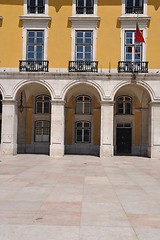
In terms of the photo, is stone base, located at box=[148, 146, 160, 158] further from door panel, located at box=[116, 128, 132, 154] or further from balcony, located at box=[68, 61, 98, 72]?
balcony, located at box=[68, 61, 98, 72]

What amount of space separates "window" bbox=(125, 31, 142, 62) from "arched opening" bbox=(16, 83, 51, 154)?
8.52 metres

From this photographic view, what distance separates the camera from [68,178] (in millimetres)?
12516

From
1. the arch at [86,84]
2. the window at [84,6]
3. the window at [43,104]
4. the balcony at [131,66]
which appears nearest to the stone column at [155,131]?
the balcony at [131,66]

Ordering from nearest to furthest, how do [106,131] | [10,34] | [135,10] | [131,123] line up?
[106,131], [135,10], [10,34], [131,123]

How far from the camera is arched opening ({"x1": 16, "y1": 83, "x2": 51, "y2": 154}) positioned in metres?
29.2

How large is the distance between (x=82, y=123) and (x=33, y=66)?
25.0 ft

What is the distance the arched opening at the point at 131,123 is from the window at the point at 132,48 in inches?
140

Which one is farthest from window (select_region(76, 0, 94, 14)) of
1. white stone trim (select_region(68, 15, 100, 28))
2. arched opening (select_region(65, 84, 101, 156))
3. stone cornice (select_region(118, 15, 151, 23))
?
arched opening (select_region(65, 84, 101, 156))

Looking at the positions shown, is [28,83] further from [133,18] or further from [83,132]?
[133,18]

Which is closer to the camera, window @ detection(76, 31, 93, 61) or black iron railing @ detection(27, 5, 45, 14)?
window @ detection(76, 31, 93, 61)

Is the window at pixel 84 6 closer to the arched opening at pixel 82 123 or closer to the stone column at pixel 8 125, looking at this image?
the arched opening at pixel 82 123

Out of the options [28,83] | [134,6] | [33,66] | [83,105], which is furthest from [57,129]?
[134,6]

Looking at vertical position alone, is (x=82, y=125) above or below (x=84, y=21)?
below

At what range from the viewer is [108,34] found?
2567 centimetres
